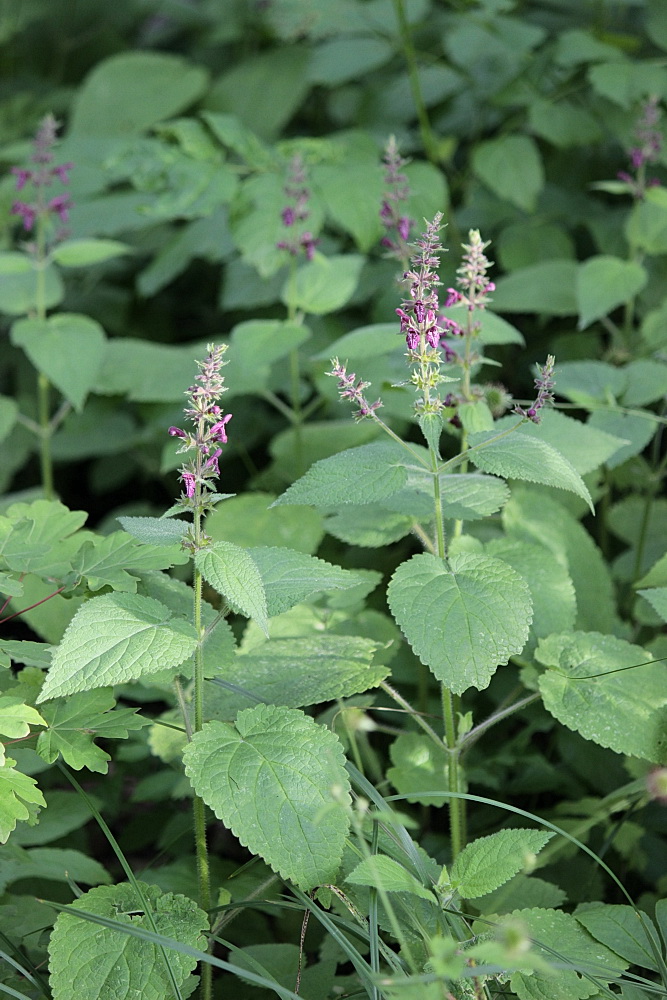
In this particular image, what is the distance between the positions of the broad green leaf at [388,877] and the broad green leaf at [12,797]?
0.44 metres

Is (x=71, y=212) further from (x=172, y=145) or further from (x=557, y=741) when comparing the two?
(x=557, y=741)

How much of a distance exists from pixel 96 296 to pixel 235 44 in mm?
1617

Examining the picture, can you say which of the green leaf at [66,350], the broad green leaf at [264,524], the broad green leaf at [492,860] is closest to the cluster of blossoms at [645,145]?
the broad green leaf at [264,524]

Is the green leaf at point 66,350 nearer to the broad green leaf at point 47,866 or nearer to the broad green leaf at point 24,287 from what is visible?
the broad green leaf at point 24,287

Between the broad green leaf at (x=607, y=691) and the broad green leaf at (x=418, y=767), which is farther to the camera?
the broad green leaf at (x=418, y=767)

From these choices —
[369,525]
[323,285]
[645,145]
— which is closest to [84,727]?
[369,525]

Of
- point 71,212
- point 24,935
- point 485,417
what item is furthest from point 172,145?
point 24,935

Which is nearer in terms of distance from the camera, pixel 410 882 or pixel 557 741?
pixel 410 882

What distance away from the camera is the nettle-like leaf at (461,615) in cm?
128

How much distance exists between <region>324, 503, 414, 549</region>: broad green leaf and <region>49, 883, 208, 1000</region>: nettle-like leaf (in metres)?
0.74

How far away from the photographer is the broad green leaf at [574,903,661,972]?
4.43ft

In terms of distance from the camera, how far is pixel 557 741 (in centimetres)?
216

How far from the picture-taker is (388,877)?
1.21 m

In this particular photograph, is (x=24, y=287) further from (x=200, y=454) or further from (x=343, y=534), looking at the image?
(x=200, y=454)
